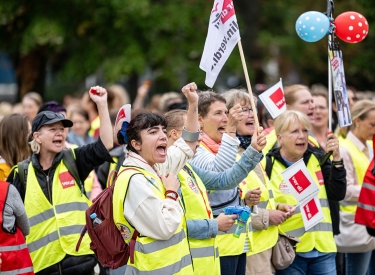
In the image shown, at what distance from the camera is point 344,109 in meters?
7.68

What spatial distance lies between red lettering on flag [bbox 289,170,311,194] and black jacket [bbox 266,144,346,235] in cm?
31

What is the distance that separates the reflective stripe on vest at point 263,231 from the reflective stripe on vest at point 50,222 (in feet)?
5.23

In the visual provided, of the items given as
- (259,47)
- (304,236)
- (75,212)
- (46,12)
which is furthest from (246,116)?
(259,47)

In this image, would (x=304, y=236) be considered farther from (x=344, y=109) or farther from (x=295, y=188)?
(x=344, y=109)

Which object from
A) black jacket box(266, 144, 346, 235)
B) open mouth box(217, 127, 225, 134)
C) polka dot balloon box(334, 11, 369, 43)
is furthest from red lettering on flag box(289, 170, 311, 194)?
polka dot balloon box(334, 11, 369, 43)

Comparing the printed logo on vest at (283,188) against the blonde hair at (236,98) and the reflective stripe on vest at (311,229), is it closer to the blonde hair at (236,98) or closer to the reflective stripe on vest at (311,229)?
the reflective stripe on vest at (311,229)

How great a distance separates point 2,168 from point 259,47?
13.9m

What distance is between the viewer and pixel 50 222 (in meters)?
6.82

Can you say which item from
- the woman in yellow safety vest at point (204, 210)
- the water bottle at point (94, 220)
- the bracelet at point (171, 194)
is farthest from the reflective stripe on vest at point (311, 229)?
the water bottle at point (94, 220)

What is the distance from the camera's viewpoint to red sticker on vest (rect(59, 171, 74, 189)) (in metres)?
6.84

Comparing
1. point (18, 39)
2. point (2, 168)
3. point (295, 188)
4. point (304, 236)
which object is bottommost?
point (304, 236)

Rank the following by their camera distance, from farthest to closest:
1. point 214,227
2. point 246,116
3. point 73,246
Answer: point 246,116 → point 73,246 → point 214,227

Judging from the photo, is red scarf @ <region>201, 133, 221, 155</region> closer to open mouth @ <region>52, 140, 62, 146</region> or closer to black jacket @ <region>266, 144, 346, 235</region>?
black jacket @ <region>266, 144, 346, 235</region>

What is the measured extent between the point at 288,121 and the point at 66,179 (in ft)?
7.25
